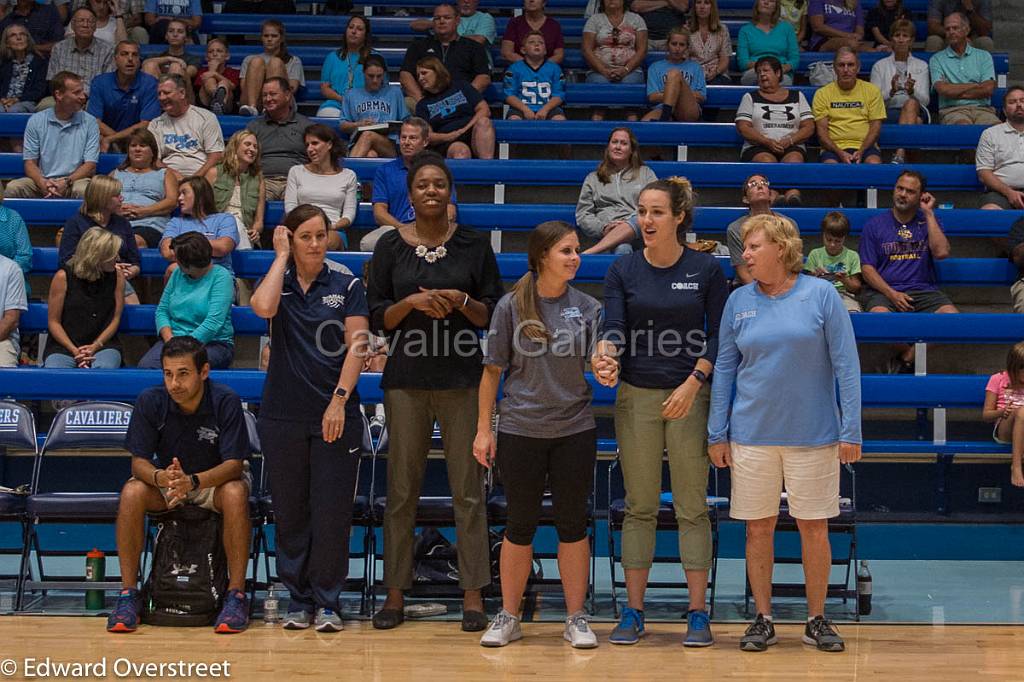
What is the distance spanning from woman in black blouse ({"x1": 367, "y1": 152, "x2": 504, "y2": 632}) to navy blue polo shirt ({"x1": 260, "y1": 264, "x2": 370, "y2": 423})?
0.46ft

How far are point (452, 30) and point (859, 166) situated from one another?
317 centimetres

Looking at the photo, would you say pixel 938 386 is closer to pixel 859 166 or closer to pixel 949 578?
pixel 949 578

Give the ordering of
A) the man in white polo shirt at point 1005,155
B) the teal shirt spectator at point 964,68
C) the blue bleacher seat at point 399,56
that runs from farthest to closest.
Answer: the blue bleacher seat at point 399,56, the teal shirt spectator at point 964,68, the man in white polo shirt at point 1005,155

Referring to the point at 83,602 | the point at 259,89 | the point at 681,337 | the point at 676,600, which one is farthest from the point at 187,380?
the point at 259,89

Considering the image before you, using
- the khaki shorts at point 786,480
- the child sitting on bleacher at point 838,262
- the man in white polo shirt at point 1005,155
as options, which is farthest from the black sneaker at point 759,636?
the man in white polo shirt at point 1005,155

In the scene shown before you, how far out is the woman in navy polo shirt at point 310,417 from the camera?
457 centimetres

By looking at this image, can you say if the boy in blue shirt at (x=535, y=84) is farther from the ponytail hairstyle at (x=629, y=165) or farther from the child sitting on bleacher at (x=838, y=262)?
the child sitting on bleacher at (x=838, y=262)

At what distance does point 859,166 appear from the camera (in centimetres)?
816

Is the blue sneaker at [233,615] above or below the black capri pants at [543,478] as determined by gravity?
below

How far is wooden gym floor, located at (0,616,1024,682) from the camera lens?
3.96 m

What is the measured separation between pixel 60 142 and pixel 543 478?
5020 millimetres

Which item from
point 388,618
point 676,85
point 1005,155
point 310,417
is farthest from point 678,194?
point 676,85

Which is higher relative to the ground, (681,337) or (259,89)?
(259,89)

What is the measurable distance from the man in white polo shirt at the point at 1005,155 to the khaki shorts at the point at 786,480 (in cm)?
445
